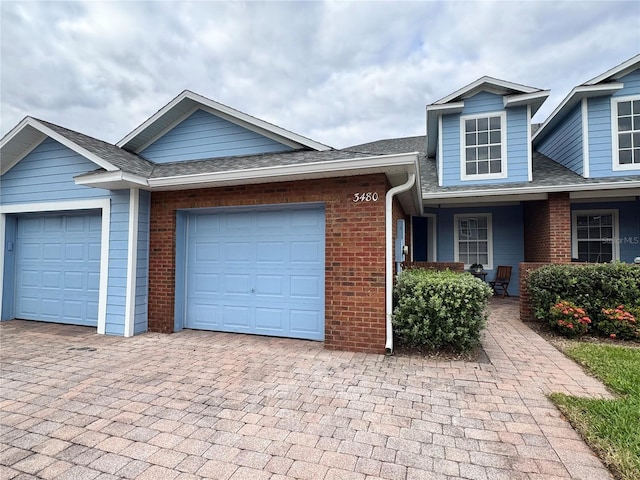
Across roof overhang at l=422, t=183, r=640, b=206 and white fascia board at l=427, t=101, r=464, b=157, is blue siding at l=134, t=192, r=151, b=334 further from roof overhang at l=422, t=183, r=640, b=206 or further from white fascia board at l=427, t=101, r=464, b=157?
white fascia board at l=427, t=101, r=464, b=157

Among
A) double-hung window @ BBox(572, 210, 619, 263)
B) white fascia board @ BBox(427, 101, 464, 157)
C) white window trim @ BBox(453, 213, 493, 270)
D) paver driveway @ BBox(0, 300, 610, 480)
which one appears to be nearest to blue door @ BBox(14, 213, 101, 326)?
paver driveway @ BBox(0, 300, 610, 480)

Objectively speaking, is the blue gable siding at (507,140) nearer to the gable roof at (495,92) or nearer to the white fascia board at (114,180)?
the gable roof at (495,92)

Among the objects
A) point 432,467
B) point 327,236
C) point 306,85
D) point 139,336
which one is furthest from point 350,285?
point 306,85

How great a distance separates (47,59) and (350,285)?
10437 mm

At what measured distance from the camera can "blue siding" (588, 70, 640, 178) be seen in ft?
27.5

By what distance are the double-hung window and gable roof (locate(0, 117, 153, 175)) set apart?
38.9 feet

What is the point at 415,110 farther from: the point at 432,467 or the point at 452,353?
the point at 432,467

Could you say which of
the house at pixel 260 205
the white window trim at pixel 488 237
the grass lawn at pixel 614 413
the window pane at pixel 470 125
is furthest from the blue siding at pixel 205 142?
the white window trim at pixel 488 237

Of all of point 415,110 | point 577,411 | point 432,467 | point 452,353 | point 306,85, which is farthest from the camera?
point 415,110

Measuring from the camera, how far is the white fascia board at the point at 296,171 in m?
4.52

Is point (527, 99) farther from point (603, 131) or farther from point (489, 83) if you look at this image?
point (603, 131)

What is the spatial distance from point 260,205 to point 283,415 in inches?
138

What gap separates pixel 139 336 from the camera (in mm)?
5859

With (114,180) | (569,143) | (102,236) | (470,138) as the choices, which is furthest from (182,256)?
(569,143)
